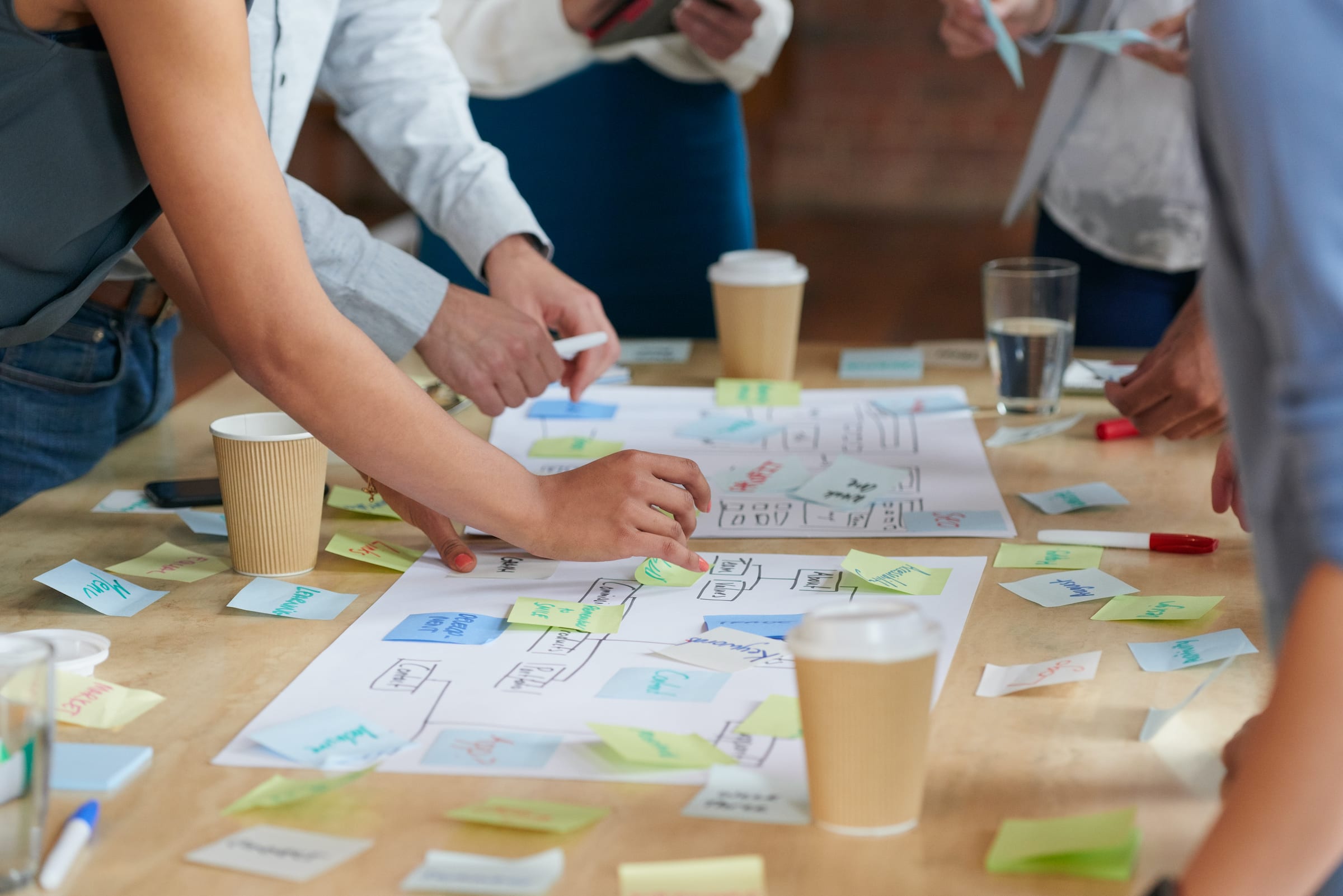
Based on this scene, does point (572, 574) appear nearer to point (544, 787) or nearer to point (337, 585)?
point (337, 585)

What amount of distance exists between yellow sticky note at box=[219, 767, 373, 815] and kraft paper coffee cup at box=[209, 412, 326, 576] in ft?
1.09

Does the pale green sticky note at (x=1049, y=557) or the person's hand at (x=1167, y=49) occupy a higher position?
the person's hand at (x=1167, y=49)

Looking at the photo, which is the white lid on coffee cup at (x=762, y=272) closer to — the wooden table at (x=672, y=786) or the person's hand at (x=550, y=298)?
the person's hand at (x=550, y=298)

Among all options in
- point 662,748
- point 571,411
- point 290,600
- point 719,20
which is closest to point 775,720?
point 662,748

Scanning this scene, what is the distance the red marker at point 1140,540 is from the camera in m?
0.98

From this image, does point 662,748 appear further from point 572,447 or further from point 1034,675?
point 572,447

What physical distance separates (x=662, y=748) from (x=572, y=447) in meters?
0.62

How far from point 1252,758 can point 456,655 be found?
19.0 inches

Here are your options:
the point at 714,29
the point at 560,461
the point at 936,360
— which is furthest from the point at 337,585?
the point at 714,29

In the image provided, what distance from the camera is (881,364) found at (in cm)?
158

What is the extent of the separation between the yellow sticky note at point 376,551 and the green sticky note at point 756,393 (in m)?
0.50

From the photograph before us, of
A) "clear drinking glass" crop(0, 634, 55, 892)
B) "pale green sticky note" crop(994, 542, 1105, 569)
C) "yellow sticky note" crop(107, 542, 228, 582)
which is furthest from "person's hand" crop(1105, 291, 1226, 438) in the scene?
"clear drinking glass" crop(0, 634, 55, 892)

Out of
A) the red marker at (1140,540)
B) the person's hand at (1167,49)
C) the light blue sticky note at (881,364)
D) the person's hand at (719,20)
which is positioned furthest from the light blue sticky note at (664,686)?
the person's hand at (719,20)

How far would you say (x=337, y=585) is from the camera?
3.11 ft
